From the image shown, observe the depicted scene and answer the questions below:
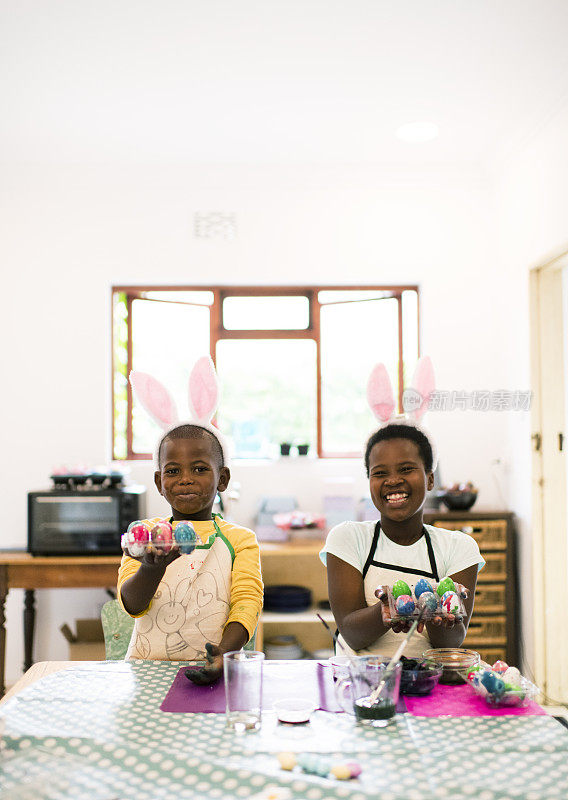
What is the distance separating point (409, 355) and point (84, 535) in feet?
Result: 6.56

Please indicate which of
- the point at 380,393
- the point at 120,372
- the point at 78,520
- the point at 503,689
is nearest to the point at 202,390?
the point at 380,393

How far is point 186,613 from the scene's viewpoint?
1651 millimetres

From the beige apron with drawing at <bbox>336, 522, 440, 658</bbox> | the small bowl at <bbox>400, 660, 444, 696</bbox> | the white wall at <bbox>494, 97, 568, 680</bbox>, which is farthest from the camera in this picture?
the white wall at <bbox>494, 97, 568, 680</bbox>

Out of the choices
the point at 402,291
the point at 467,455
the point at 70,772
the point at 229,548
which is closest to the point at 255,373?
the point at 402,291

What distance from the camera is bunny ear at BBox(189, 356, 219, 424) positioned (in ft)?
6.12

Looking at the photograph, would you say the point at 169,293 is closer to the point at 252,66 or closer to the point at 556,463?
the point at 252,66

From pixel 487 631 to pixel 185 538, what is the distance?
2.60 metres

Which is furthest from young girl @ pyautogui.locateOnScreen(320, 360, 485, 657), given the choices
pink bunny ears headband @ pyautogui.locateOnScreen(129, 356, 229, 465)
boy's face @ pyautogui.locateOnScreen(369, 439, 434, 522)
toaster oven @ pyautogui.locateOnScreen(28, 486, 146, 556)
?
toaster oven @ pyautogui.locateOnScreen(28, 486, 146, 556)

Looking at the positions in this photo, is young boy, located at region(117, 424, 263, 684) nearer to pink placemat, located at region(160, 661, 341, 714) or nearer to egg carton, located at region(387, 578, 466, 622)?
pink placemat, located at region(160, 661, 341, 714)

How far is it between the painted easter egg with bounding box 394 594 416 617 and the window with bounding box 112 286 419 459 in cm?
279

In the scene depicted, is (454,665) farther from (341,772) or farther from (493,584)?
(493,584)

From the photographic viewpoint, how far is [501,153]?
3715mm

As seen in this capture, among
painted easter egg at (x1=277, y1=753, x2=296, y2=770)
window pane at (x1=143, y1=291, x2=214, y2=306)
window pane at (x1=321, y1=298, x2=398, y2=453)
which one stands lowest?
painted easter egg at (x1=277, y1=753, x2=296, y2=770)

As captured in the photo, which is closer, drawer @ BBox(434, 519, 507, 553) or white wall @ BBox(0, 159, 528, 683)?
drawer @ BBox(434, 519, 507, 553)
